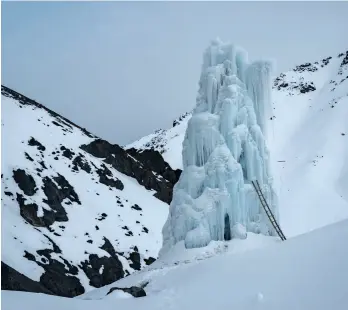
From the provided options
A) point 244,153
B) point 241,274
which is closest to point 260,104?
point 244,153

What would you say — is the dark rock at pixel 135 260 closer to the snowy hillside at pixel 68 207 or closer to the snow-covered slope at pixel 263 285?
the snowy hillside at pixel 68 207

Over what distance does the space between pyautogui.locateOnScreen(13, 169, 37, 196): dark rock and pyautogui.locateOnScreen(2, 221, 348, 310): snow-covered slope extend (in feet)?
98.8

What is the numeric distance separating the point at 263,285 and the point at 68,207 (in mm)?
34734

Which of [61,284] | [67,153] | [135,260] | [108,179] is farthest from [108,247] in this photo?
[67,153]

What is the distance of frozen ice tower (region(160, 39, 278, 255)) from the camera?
22.2 metres

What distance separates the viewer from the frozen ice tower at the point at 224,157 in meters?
22.2

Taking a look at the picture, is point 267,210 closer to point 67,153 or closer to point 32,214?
point 32,214

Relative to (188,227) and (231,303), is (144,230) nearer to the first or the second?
(188,227)

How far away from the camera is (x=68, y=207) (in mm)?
43844

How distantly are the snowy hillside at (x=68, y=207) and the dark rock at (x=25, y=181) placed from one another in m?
0.09

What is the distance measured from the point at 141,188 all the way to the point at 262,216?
111 ft

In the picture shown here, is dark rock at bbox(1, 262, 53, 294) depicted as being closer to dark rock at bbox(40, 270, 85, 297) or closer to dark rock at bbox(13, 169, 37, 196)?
dark rock at bbox(40, 270, 85, 297)

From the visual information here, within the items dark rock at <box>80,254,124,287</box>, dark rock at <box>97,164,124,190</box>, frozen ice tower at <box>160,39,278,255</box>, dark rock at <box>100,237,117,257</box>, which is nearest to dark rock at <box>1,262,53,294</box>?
dark rock at <box>80,254,124,287</box>

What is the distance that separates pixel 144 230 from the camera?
151ft
